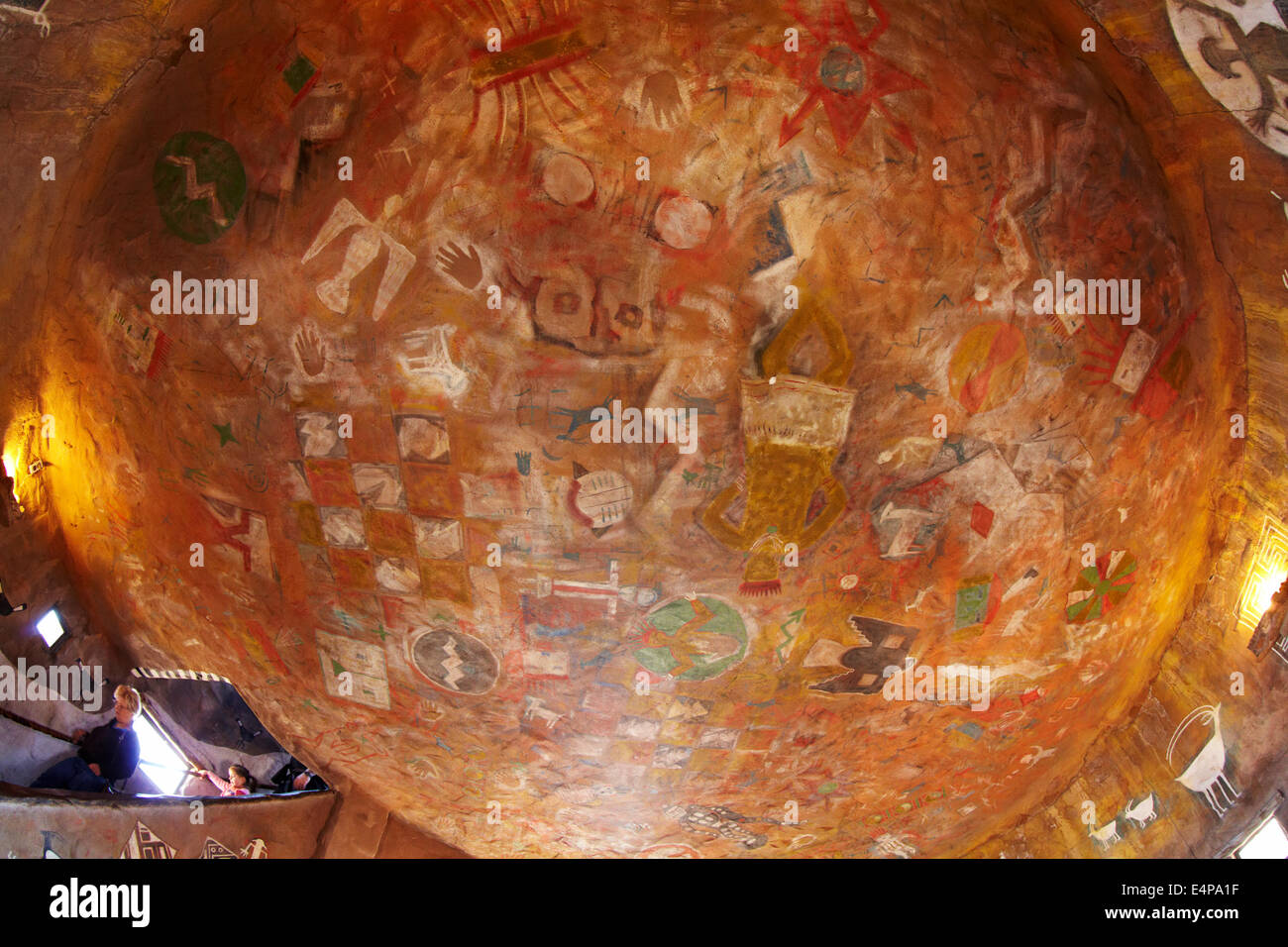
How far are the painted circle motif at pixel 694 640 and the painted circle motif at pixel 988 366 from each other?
2.76 m

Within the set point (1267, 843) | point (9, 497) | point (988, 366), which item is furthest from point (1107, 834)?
point (9, 497)

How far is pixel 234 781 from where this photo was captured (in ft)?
33.7

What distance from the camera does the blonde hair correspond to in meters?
8.85

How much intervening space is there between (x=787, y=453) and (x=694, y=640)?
6.50 ft

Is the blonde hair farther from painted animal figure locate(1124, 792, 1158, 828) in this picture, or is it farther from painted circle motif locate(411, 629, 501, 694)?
painted animal figure locate(1124, 792, 1158, 828)

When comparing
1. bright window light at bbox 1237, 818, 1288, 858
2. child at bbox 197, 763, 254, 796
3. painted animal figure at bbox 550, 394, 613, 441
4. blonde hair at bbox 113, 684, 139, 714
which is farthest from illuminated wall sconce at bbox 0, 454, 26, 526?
bright window light at bbox 1237, 818, 1288, 858

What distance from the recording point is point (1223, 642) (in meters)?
7.92

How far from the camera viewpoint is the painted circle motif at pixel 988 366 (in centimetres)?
764

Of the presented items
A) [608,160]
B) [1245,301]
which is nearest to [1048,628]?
[1245,301]

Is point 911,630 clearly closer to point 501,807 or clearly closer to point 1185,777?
point 1185,777

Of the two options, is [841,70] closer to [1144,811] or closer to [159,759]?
[1144,811]

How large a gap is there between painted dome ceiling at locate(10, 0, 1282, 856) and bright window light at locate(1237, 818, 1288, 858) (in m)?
1.56

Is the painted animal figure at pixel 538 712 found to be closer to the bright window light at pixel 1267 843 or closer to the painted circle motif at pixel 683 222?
the painted circle motif at pixel 683 222

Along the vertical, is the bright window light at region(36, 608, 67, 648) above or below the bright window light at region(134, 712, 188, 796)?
above
